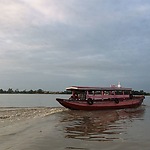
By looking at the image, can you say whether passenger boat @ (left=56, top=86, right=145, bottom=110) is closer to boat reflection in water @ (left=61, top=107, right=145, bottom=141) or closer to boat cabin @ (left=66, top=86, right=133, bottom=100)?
boat cabin @ (left=66, top=86, right=133, bottom=100)

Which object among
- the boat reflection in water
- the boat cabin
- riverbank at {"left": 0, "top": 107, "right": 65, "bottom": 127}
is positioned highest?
the boat cabin

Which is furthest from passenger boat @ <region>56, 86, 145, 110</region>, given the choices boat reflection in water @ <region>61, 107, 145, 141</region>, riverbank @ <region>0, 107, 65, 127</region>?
boat reflection in water @ <region>61, 107, 145, 141</region>

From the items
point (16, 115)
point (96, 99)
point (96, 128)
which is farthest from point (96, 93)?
point (96, 128)

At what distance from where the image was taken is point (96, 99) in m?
33.0

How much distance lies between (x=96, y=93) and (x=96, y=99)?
1.26 m

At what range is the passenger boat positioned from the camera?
101ft

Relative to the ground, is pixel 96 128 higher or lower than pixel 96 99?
lower

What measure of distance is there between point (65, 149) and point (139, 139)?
3.87 metres

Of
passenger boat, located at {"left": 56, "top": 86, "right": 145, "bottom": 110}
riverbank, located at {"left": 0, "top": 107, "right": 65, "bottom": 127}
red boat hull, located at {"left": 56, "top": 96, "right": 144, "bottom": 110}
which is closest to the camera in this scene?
riverbank, located at {"left": 0, "top": 107, "right": 65, "bottom": 127}

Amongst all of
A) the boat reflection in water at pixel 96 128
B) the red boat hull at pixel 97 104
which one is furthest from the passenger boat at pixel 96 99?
the boat reflection in water at pixel 96 128

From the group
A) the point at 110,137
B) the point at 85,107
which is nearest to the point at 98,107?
the point at 85,107

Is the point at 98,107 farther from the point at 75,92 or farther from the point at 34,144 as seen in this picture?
the point at 34,144

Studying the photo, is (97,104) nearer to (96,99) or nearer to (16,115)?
(96,99)

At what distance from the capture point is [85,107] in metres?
31.2
